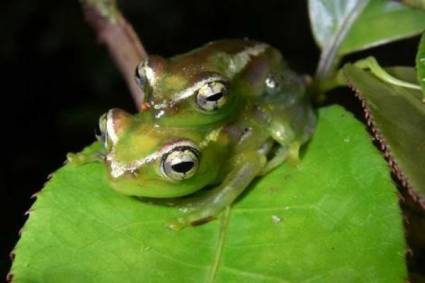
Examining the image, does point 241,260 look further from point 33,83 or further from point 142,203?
point 33,83

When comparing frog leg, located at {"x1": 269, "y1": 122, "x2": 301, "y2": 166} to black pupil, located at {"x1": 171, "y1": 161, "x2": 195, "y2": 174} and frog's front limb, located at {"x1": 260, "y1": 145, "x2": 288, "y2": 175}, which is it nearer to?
frog's front limb, located at {"x1": 260, "y1": 145, "x2": 288, "y2": 175}

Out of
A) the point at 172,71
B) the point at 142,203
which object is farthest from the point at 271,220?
the point at 172,71

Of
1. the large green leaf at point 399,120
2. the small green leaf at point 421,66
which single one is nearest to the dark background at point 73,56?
the large green leaf at point 399,120

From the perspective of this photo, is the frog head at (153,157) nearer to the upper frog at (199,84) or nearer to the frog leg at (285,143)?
the upper frog at (199,84)

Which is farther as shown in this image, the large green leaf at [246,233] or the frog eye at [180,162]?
the frog eye at [180,162]

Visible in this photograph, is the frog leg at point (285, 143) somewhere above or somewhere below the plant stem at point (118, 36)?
→ below

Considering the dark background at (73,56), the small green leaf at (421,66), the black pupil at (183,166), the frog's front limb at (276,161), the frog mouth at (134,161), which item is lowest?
the dark background at (73,56)

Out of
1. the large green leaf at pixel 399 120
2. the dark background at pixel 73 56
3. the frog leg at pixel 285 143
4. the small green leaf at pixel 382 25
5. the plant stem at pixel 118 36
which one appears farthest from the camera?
the dark background at pixel 73 56

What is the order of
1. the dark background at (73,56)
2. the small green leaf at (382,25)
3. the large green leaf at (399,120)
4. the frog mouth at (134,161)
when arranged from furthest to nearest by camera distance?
the dark background at (73,56)
the small green leaf at (382,25)
the frog mouth at (134,161)
the large green leaf at (399,120)
